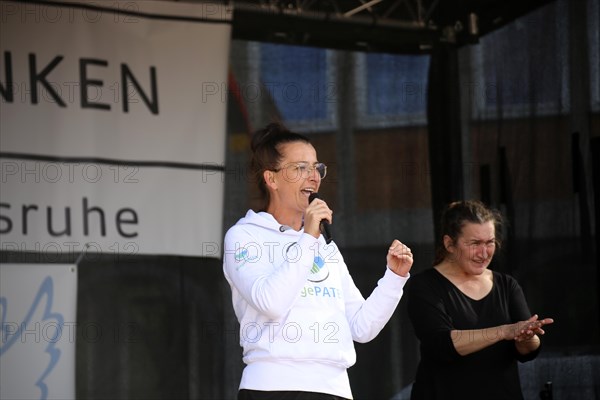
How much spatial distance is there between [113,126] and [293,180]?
5.91 feet

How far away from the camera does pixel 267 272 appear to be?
92.0 inches

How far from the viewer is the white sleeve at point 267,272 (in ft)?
7.27

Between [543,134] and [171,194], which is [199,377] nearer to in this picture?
[171,194]

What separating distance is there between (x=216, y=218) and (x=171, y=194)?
0.74 ft

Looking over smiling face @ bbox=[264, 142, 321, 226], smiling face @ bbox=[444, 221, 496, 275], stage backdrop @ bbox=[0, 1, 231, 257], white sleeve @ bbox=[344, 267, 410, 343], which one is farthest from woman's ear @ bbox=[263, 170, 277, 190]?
stage backdrop @ bbox=[0, 1, 231, 257]

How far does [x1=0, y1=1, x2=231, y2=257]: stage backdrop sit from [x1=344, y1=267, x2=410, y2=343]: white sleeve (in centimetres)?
165

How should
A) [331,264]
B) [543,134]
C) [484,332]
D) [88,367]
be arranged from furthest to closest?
[543,134] → [88,367] → [484,332] → [331,264]

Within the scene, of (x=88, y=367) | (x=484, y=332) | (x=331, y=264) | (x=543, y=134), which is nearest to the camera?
(x=331, y=264)

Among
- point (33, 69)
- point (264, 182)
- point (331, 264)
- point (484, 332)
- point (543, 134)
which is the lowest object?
point (484, 332)

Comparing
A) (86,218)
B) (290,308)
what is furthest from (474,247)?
(86,218)

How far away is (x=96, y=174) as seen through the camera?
3982mm

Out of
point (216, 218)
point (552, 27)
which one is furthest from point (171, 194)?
point (552, 27)

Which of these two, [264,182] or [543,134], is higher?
[543,134]

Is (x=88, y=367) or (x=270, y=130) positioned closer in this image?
(x=270, y=130)
